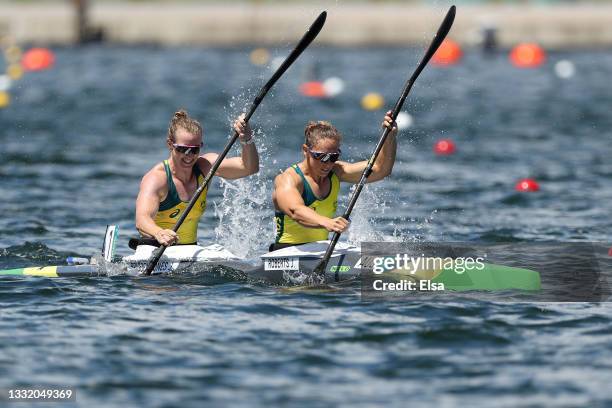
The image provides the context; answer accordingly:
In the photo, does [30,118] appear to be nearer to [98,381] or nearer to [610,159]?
[610,159]

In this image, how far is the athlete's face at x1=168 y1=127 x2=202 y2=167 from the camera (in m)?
11.3

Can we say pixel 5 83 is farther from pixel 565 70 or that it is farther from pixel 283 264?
pixel 283 264

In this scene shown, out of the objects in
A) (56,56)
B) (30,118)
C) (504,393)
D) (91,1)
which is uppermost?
(91,1)

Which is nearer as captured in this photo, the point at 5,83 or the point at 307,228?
the point at 307,228

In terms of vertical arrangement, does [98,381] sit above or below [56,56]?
below

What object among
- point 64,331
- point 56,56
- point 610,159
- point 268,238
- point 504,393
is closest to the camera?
point 504,393

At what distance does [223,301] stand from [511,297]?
8.69 ft

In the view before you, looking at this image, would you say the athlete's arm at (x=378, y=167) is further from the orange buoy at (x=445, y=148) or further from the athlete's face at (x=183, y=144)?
the orange buoy at (x=445, y=148)

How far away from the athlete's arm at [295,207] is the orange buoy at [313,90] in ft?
78.5

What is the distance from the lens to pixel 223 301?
10.5 m

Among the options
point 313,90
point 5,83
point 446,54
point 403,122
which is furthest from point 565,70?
point 5,83

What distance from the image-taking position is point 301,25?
159 ft

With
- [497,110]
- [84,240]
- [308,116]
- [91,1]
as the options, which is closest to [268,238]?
[84,240]

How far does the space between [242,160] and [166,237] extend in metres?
1.28
